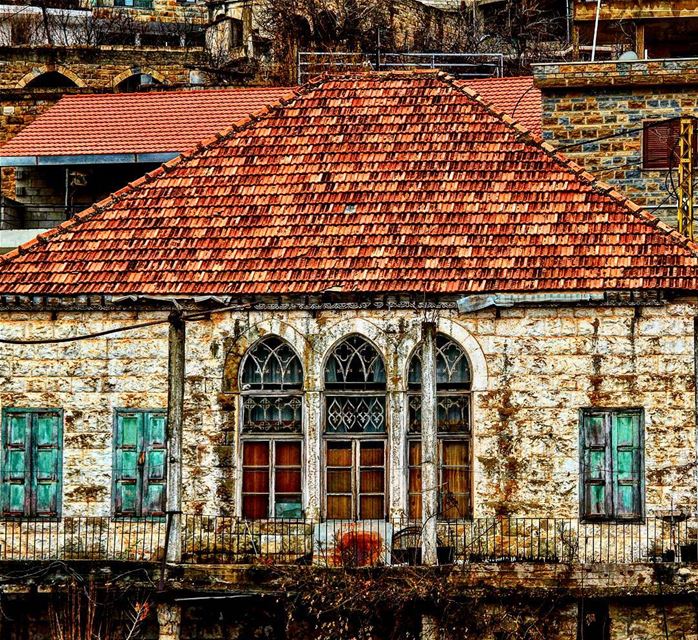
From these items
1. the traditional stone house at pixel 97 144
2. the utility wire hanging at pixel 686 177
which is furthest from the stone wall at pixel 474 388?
the traditional stone house at pixel 97 144

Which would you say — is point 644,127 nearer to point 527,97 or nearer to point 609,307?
point 527,97

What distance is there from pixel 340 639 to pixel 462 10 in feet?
104

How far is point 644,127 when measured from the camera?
28281 mm

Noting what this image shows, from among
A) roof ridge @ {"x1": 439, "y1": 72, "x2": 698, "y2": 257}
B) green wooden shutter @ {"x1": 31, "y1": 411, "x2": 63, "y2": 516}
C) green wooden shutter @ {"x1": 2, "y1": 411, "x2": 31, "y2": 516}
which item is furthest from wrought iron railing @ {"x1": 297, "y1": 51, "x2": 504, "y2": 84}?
green wooden shutter @ {"x1": 2, "y1": 411, "x2": 31, "y2": 516}

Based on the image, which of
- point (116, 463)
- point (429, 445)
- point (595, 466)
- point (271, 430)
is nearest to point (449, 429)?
point (429, 445)

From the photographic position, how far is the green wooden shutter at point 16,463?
23156mm

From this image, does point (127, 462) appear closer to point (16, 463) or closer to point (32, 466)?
point (32, 466)

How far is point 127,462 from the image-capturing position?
2316 cm

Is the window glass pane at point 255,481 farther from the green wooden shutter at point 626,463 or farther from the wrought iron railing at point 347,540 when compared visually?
the green wooden shutter at point 626,463

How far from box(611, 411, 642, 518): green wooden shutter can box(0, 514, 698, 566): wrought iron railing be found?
10.7 inches

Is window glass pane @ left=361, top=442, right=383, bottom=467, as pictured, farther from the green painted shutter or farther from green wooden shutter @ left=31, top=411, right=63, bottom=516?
green wooden shutter @ left=31, top=411, right=63, bottom=516

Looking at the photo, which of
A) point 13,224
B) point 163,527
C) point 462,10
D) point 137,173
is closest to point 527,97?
point 137,173

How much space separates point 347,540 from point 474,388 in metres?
2.82

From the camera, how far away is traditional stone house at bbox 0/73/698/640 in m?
22.0
